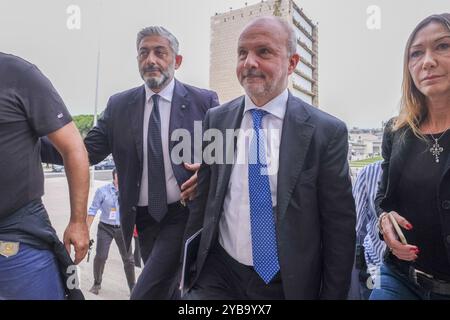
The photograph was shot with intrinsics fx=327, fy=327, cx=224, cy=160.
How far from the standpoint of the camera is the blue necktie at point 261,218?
1.33m

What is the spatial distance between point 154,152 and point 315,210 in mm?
945

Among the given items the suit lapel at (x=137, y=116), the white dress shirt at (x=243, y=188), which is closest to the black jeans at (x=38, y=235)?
the suit lapel at (x=137, y=116)

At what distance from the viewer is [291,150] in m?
1.37

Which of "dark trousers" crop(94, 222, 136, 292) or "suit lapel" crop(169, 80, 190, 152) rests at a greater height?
"suit lapel" crop(169, 80, 190, 152)

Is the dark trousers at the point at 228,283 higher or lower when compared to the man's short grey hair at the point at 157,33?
lower

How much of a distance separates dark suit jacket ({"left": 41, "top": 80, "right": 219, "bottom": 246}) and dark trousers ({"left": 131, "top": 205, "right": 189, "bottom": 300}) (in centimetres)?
12

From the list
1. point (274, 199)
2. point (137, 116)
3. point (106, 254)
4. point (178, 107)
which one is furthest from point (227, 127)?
point (106, 254)

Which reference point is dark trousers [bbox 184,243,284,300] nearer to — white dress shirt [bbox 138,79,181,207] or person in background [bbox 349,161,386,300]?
person in background [bbox 349,161,386,300]

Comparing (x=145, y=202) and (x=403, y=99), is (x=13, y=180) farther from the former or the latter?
(x=403, y=99)

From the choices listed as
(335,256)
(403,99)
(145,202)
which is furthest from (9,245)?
(403,99)

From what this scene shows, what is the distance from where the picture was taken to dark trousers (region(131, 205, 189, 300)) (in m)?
1.75

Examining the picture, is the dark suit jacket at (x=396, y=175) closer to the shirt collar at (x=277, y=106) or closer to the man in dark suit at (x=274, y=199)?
the man in dark suit at (x=274, y=199)

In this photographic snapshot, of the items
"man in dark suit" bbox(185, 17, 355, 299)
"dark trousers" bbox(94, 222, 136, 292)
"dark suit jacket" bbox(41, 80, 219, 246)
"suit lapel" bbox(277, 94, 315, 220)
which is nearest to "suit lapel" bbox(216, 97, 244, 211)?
"man in dark suit" bbox(185, 17, 355, 299)

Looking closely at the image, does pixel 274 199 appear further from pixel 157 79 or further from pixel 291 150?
pixel 157 79
